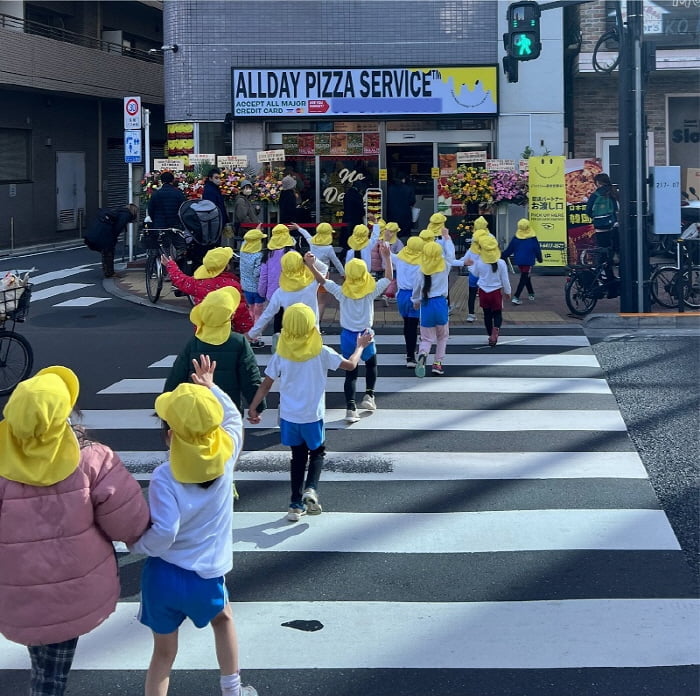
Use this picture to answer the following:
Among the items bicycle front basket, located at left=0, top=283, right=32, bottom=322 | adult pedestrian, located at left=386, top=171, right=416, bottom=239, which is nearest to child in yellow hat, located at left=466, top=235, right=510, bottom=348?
bicycle front basket, located at left=0, top=283, right=32, bottom=322

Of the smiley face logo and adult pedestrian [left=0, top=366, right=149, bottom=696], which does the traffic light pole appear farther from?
adult pedestrian [left=0, top=366, right=149, bottom=696]

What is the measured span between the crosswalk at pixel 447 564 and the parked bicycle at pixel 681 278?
20.4ft

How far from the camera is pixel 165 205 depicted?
733 inches

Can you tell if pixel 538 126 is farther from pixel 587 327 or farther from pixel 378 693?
pixel 378 693

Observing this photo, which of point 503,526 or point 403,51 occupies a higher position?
point 403,51

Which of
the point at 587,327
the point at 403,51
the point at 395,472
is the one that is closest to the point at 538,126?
the point at 403,51

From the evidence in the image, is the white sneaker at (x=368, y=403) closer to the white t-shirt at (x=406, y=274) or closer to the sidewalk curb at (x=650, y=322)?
the white t-shirt at (x=406, y=274)

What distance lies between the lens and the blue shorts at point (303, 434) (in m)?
7.30

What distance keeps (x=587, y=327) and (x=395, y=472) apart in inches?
301

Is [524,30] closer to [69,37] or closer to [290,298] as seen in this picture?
[290,298]

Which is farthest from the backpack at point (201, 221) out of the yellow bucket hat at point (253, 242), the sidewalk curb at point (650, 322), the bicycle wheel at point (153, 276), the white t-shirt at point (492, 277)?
the sidewalk curb at point (650, 322)

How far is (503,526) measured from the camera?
292 inches

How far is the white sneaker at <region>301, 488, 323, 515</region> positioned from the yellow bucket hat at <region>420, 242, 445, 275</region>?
474 centimetres

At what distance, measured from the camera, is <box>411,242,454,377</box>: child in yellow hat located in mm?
11891
